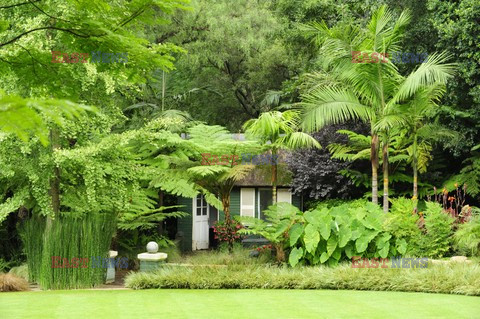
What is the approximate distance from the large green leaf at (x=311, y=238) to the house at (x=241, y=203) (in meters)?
5.97

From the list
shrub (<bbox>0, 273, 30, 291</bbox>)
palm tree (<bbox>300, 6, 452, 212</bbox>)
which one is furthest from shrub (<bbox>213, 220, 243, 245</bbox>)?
shrub (<bbox>0, 273, 30, 291</bbox>)

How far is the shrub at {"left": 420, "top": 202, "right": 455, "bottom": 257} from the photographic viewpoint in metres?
13.7

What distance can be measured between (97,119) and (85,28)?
7336 millimetres

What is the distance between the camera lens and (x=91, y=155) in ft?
45.5

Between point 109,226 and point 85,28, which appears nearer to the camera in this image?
point 85,28

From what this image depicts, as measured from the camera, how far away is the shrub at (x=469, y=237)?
13109 millimetres

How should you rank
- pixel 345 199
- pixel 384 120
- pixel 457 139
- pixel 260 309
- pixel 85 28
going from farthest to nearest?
1. pixel 345 199
2. pixel 457 139
3. pixel 384 120
4. pixel 260 309
5. pixel 85 28

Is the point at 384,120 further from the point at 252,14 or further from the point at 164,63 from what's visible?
the point at 252,14

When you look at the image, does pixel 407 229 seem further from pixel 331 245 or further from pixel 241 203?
pixel 241 203

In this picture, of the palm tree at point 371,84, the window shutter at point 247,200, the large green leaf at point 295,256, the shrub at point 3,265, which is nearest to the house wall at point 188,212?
the window shutter at point 247,200

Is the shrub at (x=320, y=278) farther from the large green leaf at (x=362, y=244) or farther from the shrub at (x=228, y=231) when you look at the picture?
the shrub at (x=228, y=231)

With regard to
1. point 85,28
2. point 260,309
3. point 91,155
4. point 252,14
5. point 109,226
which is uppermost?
point 252,14

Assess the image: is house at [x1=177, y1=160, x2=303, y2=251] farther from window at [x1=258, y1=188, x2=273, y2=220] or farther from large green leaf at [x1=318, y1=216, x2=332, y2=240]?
large green leaf at [x1=318, y1=216, x2=332, y2=240]

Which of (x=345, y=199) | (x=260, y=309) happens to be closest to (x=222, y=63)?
(x=345, y=199)
